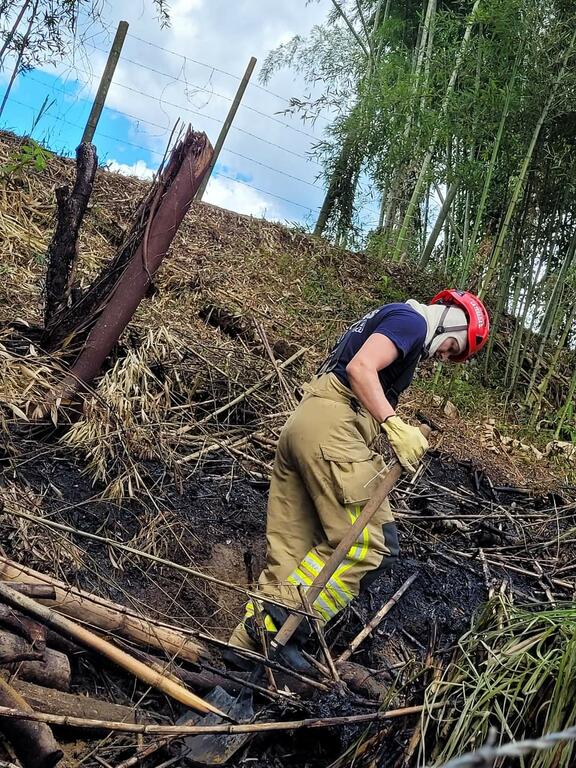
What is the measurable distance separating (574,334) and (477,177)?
87.1 inches

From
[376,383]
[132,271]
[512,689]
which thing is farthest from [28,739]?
[132,271]

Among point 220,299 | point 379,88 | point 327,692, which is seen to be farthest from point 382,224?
point 327,692

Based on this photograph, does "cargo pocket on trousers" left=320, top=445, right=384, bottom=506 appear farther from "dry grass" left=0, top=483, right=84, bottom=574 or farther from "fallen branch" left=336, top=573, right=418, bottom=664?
"dry grass" left=0, top=483, right=84, bottom=574

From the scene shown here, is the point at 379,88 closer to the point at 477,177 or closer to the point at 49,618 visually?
the point at 477,177

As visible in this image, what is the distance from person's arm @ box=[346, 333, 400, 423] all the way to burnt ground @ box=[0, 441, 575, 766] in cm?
93

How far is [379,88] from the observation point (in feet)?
32.9

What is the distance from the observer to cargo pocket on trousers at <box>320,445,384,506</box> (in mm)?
2988

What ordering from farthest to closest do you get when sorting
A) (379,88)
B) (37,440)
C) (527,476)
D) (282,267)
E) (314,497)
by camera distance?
(379,88) → (282,267) → (527,476) → (37,440) → (314,497)

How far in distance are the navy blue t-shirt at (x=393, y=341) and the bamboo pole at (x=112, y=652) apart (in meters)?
1.41

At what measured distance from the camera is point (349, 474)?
3008 millimetres

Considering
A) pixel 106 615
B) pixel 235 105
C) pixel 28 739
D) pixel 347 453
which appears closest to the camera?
pixel 28 739

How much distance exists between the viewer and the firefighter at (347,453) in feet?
9.73

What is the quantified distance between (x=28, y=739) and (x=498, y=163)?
7877 mm

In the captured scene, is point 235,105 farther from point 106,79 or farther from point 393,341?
point 393,341
